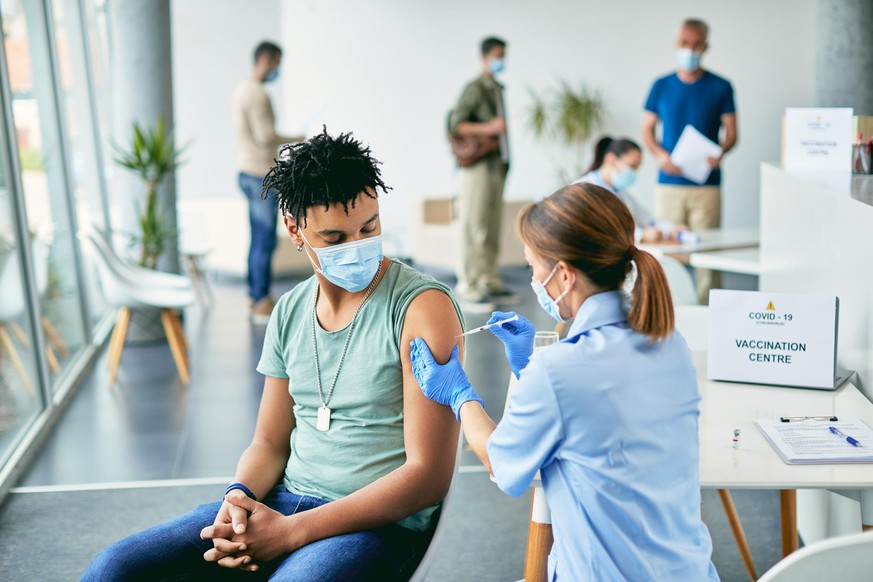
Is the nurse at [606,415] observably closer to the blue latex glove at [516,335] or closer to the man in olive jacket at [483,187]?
the blue latex glove at [516,335]

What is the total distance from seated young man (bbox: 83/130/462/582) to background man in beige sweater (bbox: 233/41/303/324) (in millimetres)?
4722

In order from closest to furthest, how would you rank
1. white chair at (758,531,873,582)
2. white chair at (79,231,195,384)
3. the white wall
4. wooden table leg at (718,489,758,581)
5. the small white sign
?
white chair at (758,531,873,582) < wooden table leg at (718,489,758,581) < the small white sign < white chair at (79,231,195,384) < the white wall

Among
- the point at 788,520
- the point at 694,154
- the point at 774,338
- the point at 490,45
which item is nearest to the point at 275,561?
the point at 774,338

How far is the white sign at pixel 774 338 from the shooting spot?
2637 millimetres

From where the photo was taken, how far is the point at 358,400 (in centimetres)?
212

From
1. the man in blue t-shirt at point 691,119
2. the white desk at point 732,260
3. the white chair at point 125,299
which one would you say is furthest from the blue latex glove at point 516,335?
the man in blue t-shirt at point 691,119

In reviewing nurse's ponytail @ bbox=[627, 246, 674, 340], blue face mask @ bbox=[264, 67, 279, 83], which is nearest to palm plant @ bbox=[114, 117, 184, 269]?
blue face mask @ bbox=[264, 67, 279, 83]

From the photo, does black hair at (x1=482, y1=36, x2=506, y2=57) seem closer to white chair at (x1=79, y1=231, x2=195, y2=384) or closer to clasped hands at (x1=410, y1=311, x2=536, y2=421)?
white chair at (x1=79, y1=231, x2=195, y2=384)

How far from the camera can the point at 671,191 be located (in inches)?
250

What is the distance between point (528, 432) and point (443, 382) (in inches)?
12.5

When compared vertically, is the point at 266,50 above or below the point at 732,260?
above

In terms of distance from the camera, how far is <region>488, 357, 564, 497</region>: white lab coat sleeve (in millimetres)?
1691

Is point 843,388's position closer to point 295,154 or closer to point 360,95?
point 295,154

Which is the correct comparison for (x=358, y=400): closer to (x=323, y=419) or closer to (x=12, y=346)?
(x=323, y=419)
